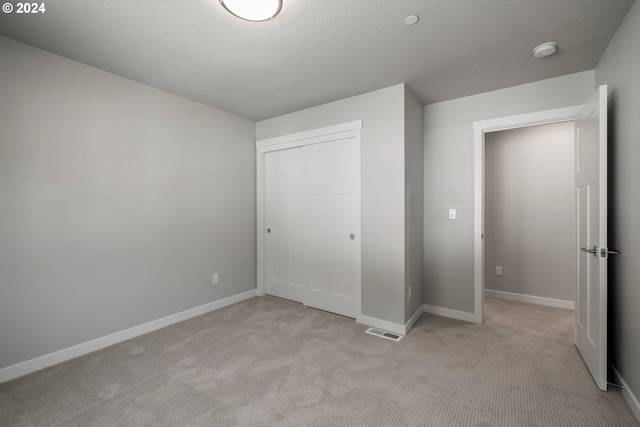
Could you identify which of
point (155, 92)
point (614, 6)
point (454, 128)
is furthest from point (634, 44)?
point (155, 92)

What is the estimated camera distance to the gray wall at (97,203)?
7.15 ft

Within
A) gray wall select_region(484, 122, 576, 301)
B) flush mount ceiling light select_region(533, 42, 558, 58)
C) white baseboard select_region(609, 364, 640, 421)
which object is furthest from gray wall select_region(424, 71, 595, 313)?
white baseboard select_region(609, 364, 640, 421)

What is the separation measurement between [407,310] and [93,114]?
345cm

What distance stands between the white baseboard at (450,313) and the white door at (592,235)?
35.1 inches

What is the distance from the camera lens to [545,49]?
2.20 metres

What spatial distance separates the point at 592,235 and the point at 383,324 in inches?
73.4

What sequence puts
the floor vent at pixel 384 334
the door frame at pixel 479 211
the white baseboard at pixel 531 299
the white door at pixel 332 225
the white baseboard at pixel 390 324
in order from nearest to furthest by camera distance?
the floor vent at pixel 384 334
the white baseboard at pixel 390 324
the door frame at pixel 479 211
the white door at pixel 332 225
the white baseboard at pixel 531 299

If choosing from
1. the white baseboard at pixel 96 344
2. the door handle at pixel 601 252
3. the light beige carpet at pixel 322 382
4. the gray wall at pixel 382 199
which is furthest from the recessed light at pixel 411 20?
the white baseboard at pixel 96 344

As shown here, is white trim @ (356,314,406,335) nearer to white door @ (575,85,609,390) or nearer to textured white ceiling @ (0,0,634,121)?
white door @ (575,85,609,390)

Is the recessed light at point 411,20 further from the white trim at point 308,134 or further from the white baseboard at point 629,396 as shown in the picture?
the white baseboard at point 629,396

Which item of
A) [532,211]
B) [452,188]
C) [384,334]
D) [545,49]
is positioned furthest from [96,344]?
[532,211]

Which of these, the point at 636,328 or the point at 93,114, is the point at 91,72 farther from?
the point at 636,328

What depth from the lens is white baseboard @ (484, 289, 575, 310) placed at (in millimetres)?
3592

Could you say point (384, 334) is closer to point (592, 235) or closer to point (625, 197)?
point (592, 235)
